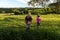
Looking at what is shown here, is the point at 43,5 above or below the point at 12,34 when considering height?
below

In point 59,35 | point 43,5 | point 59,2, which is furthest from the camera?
point 43,5

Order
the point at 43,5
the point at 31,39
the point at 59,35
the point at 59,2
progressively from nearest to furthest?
the point at 31,39 → the point at 59,35 → the point at 59,2 → the point at 43,5

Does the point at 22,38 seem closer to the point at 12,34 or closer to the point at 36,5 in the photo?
the point at 12,34

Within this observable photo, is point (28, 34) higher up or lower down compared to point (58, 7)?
higher up

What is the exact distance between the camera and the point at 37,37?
15.1 m

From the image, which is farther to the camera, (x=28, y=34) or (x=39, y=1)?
(x=39, y=1)

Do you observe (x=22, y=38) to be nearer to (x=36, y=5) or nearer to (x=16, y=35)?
(x=16, y=35)

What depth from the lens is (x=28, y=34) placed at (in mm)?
15438

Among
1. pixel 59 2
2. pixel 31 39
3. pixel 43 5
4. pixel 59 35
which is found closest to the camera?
pixel 31 39

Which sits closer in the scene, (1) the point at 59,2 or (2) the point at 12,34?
(2) the point at 12,34

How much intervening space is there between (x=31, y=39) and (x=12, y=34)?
1218 millimetres

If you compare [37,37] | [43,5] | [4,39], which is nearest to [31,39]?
[37,37]

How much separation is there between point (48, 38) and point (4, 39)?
243 cm

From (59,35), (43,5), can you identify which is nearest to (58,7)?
(43,5)
